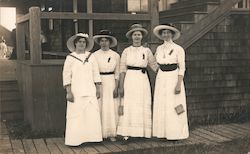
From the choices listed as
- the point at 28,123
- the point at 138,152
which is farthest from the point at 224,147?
the point at 28,123

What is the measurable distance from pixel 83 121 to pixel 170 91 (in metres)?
1.45

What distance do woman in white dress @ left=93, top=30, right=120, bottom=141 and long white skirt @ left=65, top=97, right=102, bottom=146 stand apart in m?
0.25

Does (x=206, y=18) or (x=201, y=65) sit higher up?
(x=206, y=18)

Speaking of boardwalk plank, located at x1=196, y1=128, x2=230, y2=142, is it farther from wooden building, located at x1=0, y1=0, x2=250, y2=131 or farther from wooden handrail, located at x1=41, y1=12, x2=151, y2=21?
wooden handrail, located at x1=41, y1=12, x2=151, y2=21

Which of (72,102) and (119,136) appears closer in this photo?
(72,102)

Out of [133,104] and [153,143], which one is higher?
[133,104]

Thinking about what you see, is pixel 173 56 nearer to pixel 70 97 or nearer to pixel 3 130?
pixel 70 97

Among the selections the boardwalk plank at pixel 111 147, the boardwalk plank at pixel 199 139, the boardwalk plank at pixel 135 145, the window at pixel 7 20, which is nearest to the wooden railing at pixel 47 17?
the boardwalk plank at pixel 111 147

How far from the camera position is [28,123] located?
8.05 meters

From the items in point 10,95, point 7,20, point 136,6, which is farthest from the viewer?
point 7,20

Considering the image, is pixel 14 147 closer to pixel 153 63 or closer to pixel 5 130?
pixel 5 130

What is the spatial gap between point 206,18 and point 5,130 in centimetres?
462

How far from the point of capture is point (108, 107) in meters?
6.48

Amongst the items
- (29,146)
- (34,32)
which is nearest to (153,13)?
(34,32)
